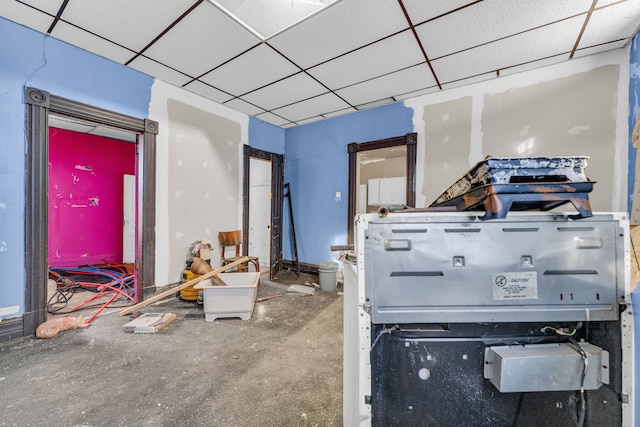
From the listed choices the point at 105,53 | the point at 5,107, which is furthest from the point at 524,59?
the point at 5,107

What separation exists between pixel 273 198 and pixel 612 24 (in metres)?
4.03

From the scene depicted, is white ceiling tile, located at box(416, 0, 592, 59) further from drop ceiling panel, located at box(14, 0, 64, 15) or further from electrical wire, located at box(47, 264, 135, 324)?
electrical wire, located at box(47, 264, 135, 324)

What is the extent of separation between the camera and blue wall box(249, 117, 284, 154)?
414cm

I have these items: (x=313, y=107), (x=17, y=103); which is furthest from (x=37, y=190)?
(x=313, y=107)

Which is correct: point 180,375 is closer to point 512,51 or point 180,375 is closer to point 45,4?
point 45,4

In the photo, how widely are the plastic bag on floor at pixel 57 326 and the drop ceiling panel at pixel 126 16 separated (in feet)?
8.35

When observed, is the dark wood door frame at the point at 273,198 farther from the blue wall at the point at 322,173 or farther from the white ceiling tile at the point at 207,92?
the white ceiling tile at the point at 207,92

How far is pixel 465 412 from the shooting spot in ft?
3.27

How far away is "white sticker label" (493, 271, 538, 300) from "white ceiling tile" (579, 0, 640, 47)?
236 centimetres

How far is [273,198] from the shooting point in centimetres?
427

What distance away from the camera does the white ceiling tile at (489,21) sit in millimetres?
1824

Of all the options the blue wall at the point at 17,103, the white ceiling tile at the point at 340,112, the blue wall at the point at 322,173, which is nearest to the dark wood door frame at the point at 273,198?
the blue wall at the point at 322,173

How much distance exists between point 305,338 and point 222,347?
0.69 meters

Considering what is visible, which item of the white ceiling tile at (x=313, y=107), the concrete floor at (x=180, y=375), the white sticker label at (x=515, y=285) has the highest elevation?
the white ceiling tile at (x=313, y=107)
